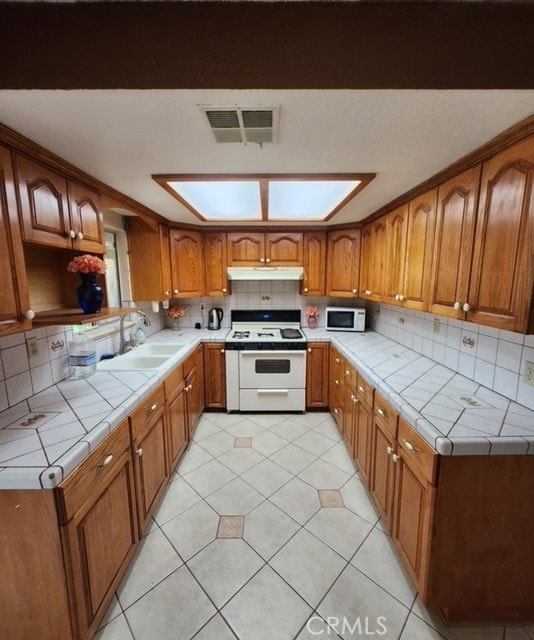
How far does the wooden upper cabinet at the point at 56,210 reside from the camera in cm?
115

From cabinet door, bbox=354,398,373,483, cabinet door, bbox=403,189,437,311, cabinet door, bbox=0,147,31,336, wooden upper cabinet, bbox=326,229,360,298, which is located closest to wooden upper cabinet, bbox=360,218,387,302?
wooden upper cabinet, bbox=326,229,360,298

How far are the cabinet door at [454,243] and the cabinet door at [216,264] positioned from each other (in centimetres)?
203

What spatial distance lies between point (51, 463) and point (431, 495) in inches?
55.3

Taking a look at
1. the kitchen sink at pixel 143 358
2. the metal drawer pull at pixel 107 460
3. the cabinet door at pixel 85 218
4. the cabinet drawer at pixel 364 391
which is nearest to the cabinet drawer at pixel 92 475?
the metal drawer pull at pixel 107 460

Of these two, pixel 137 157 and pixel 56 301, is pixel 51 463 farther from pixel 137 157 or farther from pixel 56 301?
pixel 137 157

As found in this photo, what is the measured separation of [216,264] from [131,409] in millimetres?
1978

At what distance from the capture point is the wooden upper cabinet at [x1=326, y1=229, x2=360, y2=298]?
2.86 meters

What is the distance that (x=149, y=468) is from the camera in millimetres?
1584

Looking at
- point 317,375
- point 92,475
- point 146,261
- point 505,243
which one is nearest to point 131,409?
point 92,475

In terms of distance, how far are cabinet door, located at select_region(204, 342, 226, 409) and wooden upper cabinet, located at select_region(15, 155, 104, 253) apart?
1470 millimetres

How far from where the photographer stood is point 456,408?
1.26 m

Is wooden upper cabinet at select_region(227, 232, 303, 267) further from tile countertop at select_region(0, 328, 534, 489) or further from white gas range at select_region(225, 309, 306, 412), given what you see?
tile countertop at select_region(0, 328, 534, 489)

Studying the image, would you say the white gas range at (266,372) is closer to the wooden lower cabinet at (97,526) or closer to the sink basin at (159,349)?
the sink basin at (159,349)

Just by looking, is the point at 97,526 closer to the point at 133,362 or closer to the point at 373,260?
the point at 133,362
